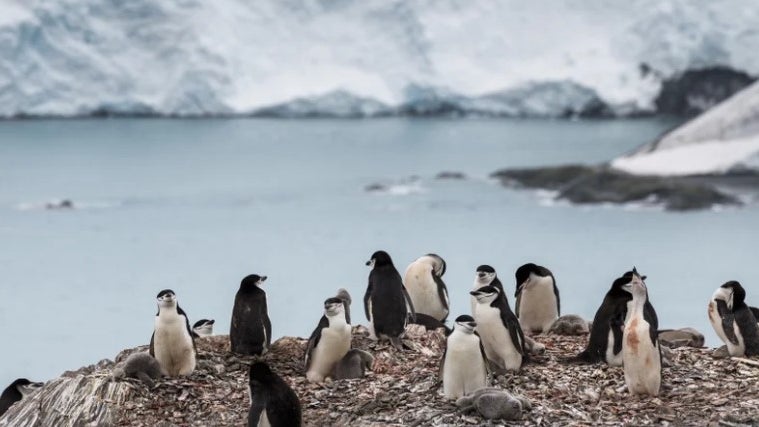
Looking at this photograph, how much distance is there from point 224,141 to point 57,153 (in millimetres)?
3080

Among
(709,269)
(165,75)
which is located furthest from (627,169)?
(165,75)

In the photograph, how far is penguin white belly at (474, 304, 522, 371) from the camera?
5.36 metres

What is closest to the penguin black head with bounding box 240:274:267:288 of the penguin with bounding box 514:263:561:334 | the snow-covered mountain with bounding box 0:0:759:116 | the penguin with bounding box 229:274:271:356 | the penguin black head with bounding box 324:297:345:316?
the penguin with bounding box 229:274:271:356

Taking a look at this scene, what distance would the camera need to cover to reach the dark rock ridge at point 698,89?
22.3m

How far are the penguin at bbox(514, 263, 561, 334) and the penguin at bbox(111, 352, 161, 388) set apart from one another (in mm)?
1895

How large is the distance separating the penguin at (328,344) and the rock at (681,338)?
1514 mm

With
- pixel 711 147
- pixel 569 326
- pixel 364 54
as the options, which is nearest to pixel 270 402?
pixel 569 326

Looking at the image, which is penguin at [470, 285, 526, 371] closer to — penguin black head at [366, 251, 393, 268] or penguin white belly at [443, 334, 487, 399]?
penguin white belly at [443, 334, 487, 399]

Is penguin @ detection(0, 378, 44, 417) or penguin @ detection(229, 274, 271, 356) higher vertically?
penguin @ detection(229, 274, 271, 356)

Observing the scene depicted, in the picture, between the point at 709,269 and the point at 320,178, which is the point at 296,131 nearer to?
the point at 320,178

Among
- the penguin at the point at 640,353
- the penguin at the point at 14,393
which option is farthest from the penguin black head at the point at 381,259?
the penguin at the point at 14,393

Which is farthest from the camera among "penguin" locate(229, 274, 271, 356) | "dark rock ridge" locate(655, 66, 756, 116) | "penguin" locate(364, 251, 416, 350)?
"dark rock ridge" locate(655, 66, 756, 116)

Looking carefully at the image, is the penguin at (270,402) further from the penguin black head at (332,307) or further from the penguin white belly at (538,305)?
the penguin white belly at (538,305)

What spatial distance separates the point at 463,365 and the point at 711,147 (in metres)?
13.5
